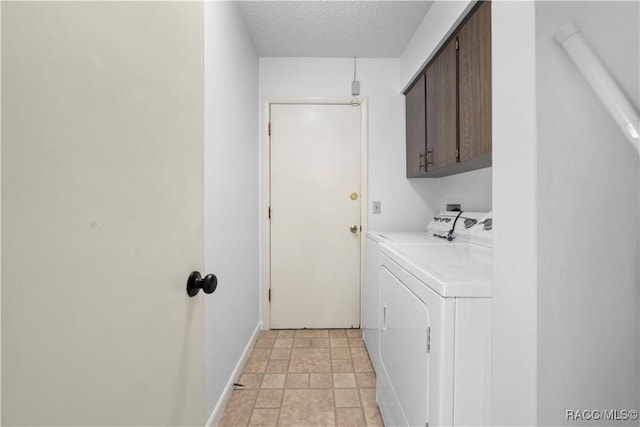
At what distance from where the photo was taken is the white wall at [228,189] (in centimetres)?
136

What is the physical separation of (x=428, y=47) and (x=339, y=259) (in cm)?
176

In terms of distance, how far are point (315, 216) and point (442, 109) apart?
1.31 m

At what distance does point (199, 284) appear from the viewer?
1.93ft

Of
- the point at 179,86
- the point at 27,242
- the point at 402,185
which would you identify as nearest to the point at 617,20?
the point at 179,86

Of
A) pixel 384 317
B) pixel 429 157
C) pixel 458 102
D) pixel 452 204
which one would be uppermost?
pixel 458 102

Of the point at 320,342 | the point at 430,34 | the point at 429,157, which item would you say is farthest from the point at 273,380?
the point at 430,34

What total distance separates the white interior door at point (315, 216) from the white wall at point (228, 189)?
0.25m

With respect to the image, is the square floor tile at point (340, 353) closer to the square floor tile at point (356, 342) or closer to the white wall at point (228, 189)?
the square floor tile at point (356, 342)

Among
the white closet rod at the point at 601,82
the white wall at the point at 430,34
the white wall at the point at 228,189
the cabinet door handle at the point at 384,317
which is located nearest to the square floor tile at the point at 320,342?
the white wall at the point at 228,189

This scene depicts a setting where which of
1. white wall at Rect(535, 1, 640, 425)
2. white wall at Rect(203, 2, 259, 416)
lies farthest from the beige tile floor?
white wall at Rect(535, 1, 640, 425)

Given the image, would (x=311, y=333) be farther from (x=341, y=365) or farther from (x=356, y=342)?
(x=341, y=365)

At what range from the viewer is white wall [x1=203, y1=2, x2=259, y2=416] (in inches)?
53.6

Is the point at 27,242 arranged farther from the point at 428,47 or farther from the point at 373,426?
the point at 428,47

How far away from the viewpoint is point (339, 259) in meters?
2.48
